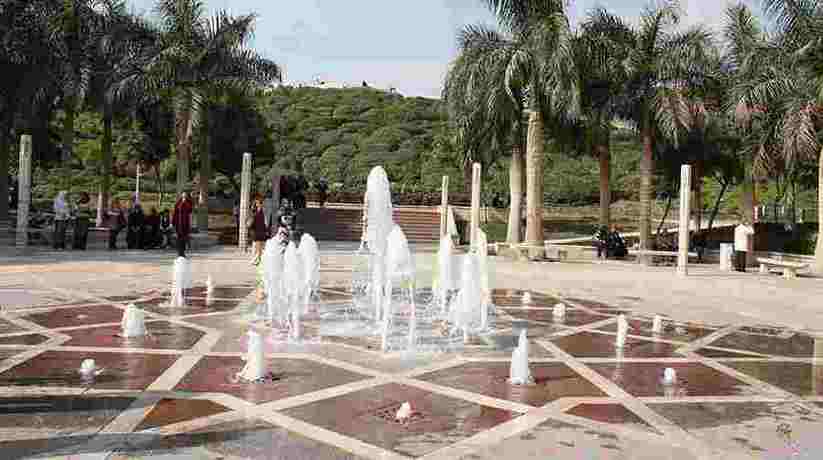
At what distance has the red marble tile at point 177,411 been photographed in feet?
16.0

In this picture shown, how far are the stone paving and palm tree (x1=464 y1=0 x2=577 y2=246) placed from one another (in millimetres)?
9133

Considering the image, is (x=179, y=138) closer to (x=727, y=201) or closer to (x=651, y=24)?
(x=651, y=24)

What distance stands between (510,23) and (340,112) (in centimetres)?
6501

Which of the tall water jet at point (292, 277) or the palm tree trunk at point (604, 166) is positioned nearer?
the tall water jet at point (292, 277)

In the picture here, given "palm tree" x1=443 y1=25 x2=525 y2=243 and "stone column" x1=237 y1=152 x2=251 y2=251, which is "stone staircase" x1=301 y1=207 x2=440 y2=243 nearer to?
"palm tree" x1=443 y1=25 x2=525 y2=243

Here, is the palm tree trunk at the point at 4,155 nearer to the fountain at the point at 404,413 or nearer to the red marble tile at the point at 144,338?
the red marble tile at the point at 144,338

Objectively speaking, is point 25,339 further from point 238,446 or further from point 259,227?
point 259,227

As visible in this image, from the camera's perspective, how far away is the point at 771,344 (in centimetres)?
902

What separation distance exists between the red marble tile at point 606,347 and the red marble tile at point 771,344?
0.88m

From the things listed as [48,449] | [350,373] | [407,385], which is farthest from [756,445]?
[48,449]

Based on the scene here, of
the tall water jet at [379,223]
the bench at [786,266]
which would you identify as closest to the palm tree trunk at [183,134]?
the tall water jet at [379,223]

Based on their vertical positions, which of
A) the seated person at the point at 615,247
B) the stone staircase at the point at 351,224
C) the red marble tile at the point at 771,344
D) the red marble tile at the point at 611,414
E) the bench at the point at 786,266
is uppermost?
the stone staircase at the point at 351,224

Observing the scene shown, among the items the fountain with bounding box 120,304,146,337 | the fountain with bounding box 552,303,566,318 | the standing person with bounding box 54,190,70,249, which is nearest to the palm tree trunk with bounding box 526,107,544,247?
the fountain with bounding box 552,303,566,318

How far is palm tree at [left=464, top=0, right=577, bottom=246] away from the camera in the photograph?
18.9 metres
